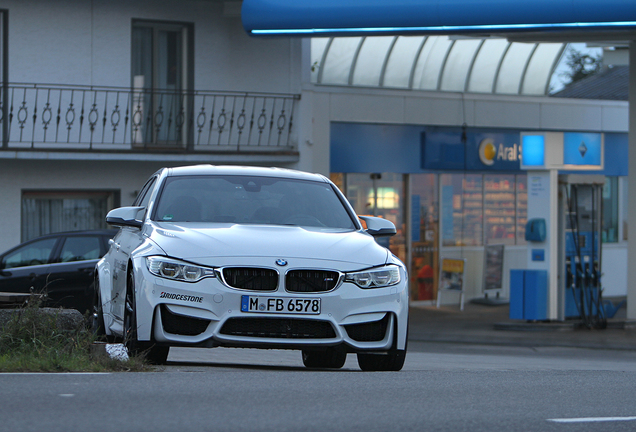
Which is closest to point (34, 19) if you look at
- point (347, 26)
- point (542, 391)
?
point (347, 26)

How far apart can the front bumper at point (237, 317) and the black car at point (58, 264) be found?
7.76 m

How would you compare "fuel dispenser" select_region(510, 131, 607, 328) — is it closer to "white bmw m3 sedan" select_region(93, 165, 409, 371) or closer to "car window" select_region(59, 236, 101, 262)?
"car window" select_region(59, 236, 101, 262)

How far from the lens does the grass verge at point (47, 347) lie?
754 centimetres

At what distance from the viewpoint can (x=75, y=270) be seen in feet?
49.2

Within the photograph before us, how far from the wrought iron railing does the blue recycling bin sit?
6.06 m

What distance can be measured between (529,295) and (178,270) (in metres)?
11.3

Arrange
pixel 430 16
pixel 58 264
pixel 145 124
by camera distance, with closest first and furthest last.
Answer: pixel 58 264
pixel 430 16
pixel 145 124

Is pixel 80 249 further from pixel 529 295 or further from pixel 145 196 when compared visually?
pixel 529 295

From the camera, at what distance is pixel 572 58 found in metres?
72.1

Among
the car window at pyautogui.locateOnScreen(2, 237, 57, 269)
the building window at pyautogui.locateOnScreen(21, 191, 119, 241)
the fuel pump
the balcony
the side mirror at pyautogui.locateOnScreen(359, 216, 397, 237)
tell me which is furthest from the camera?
the building window at pyautogui.locateOnScreen(21, 191, 119, 241)

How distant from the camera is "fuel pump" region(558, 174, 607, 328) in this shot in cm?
1759

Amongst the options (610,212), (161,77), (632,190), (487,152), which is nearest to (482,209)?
(487,152)

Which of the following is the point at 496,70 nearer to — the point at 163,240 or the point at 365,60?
the point at 365,60

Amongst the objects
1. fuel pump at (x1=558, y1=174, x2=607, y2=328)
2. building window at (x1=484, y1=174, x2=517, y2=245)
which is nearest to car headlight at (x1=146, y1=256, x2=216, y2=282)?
fuel pump at (x1=558, y1=174, x2=607, y2=328)
